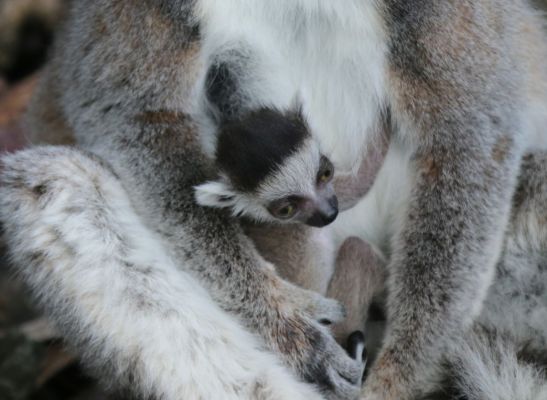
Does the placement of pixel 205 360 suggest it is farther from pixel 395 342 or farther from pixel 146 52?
pixel 146 52

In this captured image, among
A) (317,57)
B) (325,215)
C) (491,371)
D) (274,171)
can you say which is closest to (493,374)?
(491,371)

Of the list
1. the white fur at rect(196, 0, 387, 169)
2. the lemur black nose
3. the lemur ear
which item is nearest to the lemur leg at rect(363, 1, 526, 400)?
the white fur at rect(196, 0, 387, 169)

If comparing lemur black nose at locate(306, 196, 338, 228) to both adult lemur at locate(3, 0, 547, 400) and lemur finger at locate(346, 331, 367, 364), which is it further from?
lemur finger at locate(346, 331, 367, 364)

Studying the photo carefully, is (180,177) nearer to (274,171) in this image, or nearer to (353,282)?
(274,171)

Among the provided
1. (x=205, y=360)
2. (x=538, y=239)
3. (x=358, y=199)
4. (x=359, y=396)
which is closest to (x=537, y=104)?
(x=538, y=239)

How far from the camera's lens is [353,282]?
3.75 metres

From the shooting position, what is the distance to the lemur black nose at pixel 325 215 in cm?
354

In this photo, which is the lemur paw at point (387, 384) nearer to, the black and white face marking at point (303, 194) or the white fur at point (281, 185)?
the black and white face marking at point (303, 194)

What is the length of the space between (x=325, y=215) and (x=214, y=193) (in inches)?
18.0

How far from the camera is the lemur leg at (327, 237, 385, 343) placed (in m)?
3.75

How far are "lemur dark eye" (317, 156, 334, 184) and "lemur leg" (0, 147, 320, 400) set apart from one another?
26.7 inches

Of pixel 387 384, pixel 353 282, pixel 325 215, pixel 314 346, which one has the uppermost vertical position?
pixel 325 215

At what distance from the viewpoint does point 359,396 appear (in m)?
3.59

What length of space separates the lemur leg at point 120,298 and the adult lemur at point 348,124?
34 mm
